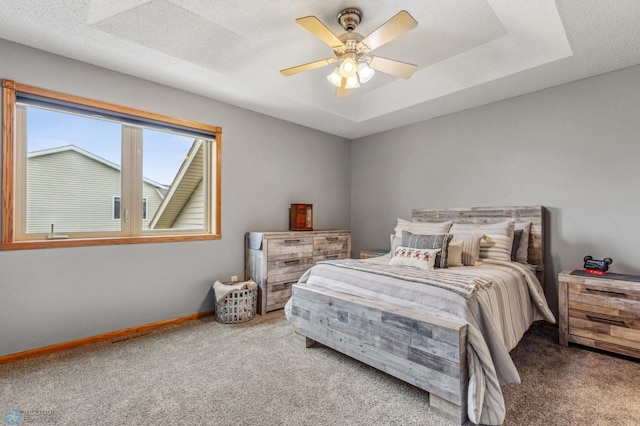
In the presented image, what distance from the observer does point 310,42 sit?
2.68 metres

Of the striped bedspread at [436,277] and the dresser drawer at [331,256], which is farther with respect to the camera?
the dresser drawer at [331,256]

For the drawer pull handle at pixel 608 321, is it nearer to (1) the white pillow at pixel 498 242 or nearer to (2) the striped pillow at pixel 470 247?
(1) the white pillow at pixel 498 242

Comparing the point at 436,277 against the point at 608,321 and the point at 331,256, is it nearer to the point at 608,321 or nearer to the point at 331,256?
the point at 608,321

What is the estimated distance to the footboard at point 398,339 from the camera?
1.63m

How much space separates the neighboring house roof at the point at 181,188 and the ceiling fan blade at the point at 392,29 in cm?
230

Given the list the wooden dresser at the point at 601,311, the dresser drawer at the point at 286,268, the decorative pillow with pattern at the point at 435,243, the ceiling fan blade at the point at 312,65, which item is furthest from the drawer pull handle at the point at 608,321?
the ceiling fan blade at the point at 312,65

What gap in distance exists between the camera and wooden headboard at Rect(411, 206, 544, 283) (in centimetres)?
304

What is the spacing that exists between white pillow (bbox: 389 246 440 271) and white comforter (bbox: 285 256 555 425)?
110mm

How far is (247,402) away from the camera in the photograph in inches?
71.5

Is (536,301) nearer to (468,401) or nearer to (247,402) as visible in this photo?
(468,401)

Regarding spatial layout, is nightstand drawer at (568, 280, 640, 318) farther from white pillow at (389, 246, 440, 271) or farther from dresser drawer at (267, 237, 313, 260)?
dresser drawer at (267, 237, 313, 260)

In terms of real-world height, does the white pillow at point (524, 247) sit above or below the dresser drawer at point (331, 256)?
above

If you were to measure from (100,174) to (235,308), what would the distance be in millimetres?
1806

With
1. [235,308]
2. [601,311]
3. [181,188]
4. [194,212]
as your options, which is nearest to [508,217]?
[601,311]
